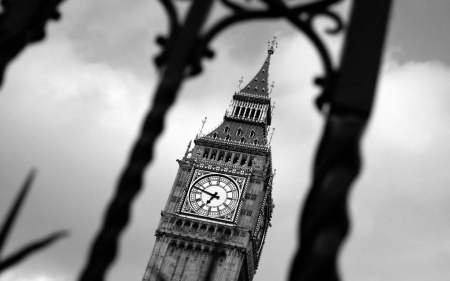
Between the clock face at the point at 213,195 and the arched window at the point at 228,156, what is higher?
the arched window at the point at 228,156

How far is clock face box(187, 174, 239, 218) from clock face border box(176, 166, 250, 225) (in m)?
0.12

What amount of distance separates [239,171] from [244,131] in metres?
4.44

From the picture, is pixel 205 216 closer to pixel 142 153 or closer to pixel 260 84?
pixel 260 84

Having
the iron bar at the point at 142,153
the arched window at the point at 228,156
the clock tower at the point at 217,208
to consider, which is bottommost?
the iron bar at the point at 142,153

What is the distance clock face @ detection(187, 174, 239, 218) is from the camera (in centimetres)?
4097

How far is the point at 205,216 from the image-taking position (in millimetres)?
40781

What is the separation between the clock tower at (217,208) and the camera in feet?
132

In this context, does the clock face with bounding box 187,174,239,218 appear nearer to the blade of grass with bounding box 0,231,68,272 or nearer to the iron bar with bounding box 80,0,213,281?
the iron bar with bounding box 80,0,213,281

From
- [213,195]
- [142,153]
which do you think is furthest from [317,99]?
[213,195]

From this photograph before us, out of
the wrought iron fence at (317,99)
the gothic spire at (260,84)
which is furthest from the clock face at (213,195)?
the wrought iron fence at (317,99)

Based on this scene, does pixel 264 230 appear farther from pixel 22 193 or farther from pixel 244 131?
pixel 22 193

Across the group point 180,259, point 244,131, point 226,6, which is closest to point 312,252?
point 226,6

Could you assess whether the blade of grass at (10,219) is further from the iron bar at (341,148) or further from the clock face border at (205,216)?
the clock face border at (205,216)

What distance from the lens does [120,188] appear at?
2412mm
